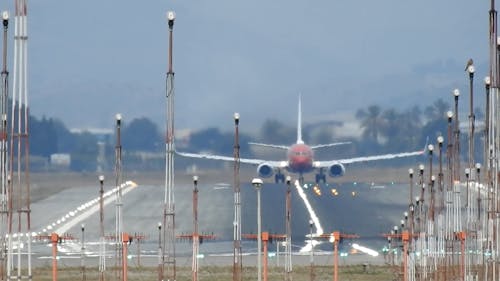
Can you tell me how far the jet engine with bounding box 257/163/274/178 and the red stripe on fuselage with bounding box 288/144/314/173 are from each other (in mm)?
1719

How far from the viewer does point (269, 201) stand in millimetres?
151375

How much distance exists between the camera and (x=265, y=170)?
17162cm

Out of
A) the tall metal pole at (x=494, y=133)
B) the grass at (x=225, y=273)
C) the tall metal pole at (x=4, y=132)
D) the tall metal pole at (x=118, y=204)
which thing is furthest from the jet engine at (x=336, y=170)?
the tall metal pole at (x=4, y=132)

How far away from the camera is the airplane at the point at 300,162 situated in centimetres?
17062

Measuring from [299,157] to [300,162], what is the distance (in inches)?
20.3

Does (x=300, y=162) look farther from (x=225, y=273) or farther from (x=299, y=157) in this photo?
(x=225, y=273)

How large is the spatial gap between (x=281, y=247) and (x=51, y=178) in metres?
48.2

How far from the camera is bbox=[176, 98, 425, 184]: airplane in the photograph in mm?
170625

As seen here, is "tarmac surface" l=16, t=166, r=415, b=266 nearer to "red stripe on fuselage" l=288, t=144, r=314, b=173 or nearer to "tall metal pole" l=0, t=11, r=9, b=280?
"red stripe on fuselage" l=288, t=144, r=314, b=173

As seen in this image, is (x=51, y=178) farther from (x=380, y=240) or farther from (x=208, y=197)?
(x=380, y=240)

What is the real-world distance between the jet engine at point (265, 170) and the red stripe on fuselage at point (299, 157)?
1.72 m

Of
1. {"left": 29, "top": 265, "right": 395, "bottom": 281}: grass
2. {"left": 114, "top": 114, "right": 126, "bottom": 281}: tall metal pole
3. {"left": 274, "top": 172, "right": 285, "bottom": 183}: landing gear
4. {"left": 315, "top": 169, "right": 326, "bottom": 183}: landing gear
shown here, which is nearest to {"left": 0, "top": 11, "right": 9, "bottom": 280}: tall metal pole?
{"left": 114, "top": 114, "right": 126, "bottom": 281}: tall metal pole

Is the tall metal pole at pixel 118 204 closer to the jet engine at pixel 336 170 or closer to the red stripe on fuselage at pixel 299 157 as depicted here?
the red stripe on fuselage at pixel 299 157

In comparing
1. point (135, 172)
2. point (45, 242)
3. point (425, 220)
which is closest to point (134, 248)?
point (45, 242)
